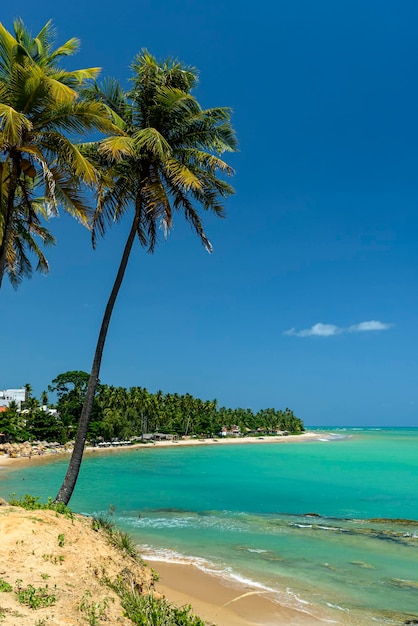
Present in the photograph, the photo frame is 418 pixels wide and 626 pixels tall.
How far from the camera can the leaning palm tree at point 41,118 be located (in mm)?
11359

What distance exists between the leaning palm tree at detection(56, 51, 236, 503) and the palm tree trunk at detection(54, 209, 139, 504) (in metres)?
0.03

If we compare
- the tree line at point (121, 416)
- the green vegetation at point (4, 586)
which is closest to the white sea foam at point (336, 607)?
the green vegetation at point (4, 586)

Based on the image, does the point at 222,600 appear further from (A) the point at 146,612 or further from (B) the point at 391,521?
(B) the point at 391,521

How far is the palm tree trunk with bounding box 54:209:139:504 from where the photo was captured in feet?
37.2

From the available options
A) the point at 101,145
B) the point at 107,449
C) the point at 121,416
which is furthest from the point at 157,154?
the point at 121,416

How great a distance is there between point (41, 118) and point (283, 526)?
2068cm

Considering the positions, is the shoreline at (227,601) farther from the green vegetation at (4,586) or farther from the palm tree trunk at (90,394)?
the green vegetation at (4,586)

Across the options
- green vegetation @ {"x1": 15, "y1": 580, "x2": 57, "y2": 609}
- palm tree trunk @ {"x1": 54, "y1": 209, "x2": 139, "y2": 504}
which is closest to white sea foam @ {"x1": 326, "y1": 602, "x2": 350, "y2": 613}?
palm tree trunk @ {"x1": 54, "y1": 209, "x2": 139, "y2": 504}

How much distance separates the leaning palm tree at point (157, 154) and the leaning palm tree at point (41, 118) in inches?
37.4

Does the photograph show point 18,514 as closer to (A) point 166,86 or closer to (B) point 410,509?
(A) point 166,86

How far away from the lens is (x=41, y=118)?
1223cm

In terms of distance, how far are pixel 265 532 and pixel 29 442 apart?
50028mm

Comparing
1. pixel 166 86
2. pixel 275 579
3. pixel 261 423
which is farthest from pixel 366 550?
pixel 261 423

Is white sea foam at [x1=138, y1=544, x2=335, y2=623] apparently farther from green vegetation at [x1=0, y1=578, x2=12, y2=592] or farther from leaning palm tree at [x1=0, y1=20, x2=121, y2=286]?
leaning palm tree at [x1=0, y1=20, x2=121, y2=286]
